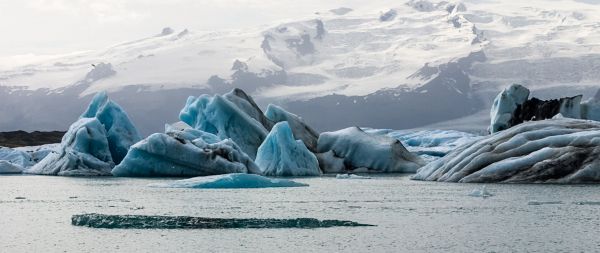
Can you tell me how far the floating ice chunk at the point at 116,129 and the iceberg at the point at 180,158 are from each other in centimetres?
626

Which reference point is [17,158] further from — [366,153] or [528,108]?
[528,108]

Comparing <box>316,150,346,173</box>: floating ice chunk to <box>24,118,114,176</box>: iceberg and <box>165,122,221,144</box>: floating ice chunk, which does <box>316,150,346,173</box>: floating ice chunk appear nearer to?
<box>165,122,221,144</box>: floating ice chunk

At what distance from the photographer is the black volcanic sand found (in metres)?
134

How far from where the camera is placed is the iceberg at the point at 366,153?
66812 mm

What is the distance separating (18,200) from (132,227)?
12785mm

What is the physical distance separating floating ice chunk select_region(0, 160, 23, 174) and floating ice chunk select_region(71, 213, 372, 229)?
150ft

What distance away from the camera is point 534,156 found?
4225 centimetres

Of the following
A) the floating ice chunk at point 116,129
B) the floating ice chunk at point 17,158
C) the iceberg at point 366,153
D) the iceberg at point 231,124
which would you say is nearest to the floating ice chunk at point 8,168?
the floating ice chunk at point 17,158

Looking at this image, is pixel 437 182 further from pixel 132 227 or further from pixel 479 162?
pixel 132 227

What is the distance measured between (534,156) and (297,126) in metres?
30.7

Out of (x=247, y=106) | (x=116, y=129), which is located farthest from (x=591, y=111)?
(x=116, y=129)

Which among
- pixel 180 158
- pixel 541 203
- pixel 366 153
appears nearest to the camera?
pixel 541 203

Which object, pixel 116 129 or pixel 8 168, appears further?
pixel 8 168

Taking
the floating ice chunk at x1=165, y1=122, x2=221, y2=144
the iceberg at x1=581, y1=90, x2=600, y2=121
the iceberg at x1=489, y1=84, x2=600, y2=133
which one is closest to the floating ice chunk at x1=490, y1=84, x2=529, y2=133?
the iceberg at x1=489, y1=84, x2=600, y2=133
